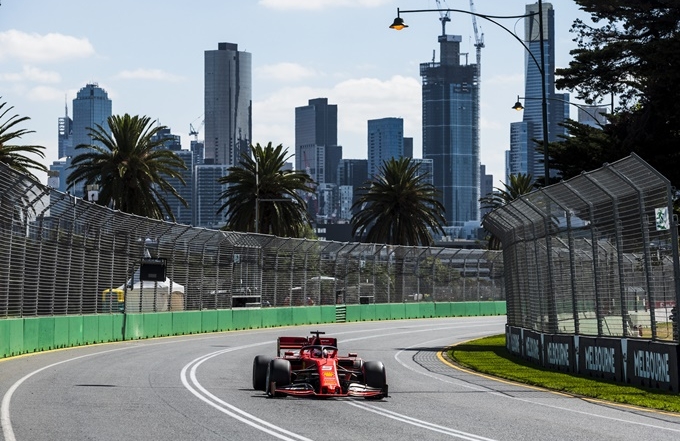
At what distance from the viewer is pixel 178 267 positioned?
44219mm

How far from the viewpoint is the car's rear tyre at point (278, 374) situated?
59.1 ft

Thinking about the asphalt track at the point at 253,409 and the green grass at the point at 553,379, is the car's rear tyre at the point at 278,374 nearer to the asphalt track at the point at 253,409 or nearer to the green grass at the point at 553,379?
the asphalt track at the point at 253,409

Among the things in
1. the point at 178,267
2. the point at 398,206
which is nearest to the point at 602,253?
the point at 178,267

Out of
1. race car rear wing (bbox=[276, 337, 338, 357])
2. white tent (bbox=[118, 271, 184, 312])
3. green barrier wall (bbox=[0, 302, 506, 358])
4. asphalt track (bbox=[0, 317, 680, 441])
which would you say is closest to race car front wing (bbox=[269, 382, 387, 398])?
asphalt track (bbox=[0, 317, 680, 441])

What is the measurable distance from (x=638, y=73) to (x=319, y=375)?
20.0 meters

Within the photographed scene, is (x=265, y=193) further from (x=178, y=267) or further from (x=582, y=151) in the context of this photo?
(x=582, y=151)

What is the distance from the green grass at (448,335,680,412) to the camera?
1791 centimetres

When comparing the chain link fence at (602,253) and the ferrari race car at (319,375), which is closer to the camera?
the ferrari race car at (319,375)

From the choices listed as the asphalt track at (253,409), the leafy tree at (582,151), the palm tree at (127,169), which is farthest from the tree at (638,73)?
the palm tree at (127,169)

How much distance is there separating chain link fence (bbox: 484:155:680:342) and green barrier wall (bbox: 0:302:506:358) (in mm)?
12240

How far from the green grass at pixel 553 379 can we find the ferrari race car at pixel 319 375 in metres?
3.54

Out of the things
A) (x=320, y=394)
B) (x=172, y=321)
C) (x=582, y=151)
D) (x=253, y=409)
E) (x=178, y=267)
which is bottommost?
(x=253, y=409)

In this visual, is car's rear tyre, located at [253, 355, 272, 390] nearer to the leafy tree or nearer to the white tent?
the white tent

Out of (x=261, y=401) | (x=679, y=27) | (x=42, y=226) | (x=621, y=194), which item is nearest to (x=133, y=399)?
(x=261, y=401)
